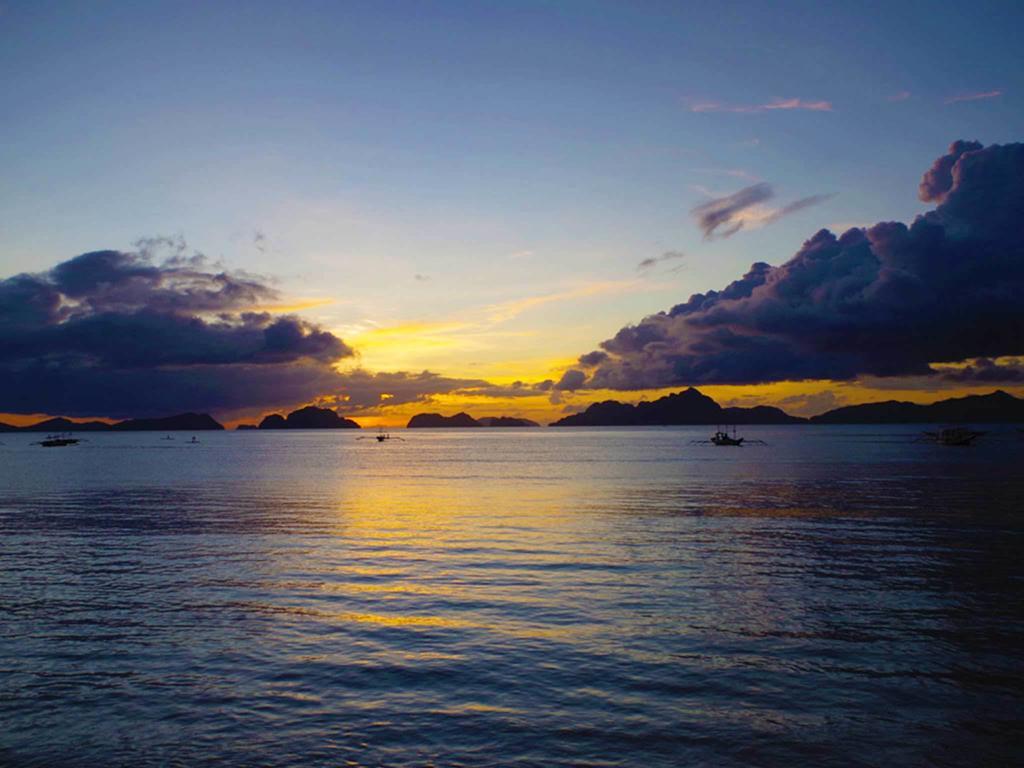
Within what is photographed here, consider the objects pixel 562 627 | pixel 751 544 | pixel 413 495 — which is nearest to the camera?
pixel 562 627

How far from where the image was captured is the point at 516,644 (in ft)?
71.8

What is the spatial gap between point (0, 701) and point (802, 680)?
20.1 metres

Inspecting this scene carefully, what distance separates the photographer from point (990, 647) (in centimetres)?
2159

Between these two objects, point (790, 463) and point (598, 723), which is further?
point (790, 463)

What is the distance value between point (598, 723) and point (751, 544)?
28.3 metres

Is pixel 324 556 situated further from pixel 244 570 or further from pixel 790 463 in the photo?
pixel 790 463

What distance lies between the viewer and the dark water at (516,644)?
15.3 metres

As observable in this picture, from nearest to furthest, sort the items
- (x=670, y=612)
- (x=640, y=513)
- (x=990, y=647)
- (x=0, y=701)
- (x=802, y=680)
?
(x=0, y=701), (x=802, y=680), (x=990, y=647), (x=670, y=612), (x=640, y=513)

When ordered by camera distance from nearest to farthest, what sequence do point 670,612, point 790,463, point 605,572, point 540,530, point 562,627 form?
point 562,627
point 670,612
point 605,572
point 540,530
point 790,463

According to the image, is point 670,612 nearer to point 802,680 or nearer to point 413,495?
point 802,680

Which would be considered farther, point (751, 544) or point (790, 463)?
point (790, 463)

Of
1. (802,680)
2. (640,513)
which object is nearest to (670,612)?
(802,680)

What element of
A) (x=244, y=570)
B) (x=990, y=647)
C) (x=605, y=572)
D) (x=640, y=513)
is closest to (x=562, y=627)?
(x=605, y=572)

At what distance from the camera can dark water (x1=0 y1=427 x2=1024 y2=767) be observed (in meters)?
15.3
